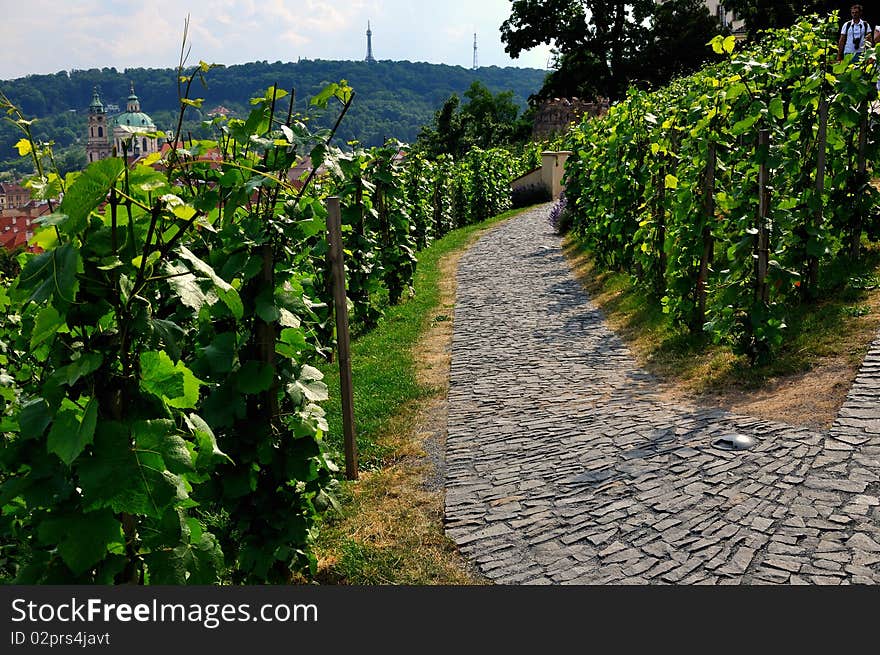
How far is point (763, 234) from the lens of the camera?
676 cm

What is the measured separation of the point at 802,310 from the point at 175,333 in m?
6.14

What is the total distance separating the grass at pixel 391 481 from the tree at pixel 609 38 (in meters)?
37.2

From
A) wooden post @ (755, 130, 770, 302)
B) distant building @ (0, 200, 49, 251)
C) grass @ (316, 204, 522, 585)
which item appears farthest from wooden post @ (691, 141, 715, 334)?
distant building @ (0, 200, 49, 251)

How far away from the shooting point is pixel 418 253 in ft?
59.1

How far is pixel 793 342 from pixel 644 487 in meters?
2.56

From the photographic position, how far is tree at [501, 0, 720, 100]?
43.2 m

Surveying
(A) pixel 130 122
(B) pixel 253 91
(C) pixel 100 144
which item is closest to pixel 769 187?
(C) pixel 100 144

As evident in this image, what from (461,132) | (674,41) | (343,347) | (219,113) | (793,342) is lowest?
(793,342)

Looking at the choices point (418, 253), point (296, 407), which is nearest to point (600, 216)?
point (418, 253)

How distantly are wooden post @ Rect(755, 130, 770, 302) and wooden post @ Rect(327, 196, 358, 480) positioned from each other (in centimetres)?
344

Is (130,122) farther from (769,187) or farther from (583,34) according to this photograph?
(583,34)

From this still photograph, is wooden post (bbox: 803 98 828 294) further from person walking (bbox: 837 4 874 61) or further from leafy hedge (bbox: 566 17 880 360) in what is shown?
person walking (bbox: 837 4 874 61)

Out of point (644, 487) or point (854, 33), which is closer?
point (644, 487)

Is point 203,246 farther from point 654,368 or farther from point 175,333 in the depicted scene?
point 654,368
